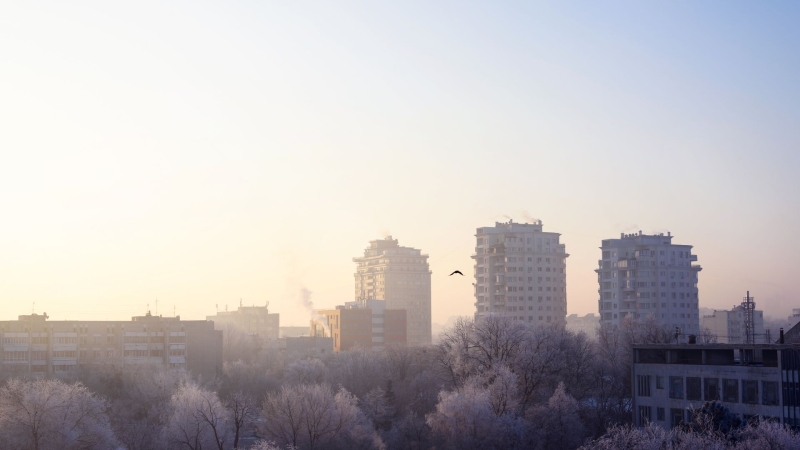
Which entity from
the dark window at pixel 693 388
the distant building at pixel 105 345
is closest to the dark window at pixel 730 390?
the dark window at pixel 693 388

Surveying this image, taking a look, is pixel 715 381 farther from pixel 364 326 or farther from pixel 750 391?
pixel 364 326

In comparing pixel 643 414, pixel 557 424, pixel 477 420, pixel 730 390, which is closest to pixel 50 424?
pixel 477 420

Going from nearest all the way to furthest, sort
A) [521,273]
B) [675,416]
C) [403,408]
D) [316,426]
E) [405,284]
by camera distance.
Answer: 1. [675,416]
2. [316,426]
3. [403,408]
4. [521,273]
5. [405,284]

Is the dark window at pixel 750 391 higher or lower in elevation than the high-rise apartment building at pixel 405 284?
lower

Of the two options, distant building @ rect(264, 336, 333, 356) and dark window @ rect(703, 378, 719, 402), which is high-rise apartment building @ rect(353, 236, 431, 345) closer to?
distant building @ rect(264, 336, 333, 356)

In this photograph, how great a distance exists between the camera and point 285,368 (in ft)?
352

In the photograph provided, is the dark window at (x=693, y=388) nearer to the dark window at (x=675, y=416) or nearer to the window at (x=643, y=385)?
the dark window at (x=675, y=416)

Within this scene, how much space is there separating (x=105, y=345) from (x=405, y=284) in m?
100

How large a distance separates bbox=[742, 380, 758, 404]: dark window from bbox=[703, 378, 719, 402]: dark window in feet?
5.48

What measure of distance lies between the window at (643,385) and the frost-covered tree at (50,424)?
106 ft

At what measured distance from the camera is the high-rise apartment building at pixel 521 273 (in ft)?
437

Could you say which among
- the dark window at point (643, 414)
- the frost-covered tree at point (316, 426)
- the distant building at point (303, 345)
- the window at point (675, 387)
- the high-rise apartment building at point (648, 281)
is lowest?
the frost-covered tree at point (316, 426)

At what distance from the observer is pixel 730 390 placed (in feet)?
155

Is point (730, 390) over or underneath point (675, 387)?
over
